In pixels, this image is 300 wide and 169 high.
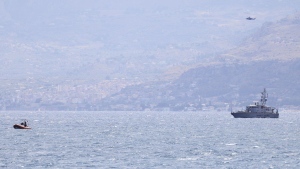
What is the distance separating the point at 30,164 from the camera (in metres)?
156

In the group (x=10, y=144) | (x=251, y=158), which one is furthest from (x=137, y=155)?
(x=10, y=144)

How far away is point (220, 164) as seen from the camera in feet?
516

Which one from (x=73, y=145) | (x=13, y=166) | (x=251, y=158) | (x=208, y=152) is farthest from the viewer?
(x=73, y=145)

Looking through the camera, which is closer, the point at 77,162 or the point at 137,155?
the point at 77,162

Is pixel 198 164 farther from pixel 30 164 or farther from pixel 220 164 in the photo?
pixel 30 164

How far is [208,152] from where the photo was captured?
584 ft

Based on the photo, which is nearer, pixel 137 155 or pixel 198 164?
pixel 198 164

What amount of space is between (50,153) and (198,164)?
27.8m

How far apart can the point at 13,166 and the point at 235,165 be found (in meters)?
30.1

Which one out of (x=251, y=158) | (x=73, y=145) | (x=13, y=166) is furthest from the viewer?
(x=73, y=145)

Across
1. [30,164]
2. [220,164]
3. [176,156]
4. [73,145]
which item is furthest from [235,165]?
[73,145]

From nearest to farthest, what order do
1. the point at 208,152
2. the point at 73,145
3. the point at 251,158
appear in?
the point at 251,158
the point at 208,152
the point at 73,145

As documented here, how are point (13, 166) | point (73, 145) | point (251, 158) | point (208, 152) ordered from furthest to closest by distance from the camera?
1. point (73, 145)
2. point (208, 152)
3. point (251, 158)
4. point (13, 166)

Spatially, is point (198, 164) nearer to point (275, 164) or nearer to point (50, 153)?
point (275, 164)
